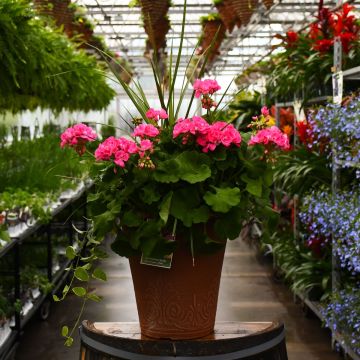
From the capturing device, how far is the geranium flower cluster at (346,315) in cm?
309

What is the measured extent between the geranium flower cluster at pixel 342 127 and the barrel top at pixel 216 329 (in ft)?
4.48

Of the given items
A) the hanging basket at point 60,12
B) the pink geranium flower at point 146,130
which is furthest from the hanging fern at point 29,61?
the hanging basket at point 60,12

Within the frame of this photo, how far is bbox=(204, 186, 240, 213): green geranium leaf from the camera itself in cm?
153

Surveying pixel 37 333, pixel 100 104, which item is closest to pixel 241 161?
pixel 37 333

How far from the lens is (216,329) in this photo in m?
1.77

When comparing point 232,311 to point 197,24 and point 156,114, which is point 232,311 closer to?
point 156,114

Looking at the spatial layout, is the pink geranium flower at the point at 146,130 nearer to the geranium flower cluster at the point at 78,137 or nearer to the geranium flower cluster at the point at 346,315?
the geranium flower cluster at the point at 78,137

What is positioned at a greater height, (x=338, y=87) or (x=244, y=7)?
(x=244, y=7)

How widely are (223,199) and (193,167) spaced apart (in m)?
0.11

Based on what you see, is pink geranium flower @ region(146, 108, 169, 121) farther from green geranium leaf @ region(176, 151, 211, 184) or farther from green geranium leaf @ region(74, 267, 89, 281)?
green geranium leaf @ region(74, 267, 89, 281)

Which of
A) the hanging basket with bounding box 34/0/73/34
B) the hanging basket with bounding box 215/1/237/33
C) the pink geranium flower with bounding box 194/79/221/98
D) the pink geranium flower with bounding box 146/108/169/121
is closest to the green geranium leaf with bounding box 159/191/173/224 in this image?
the pink geranium flower with bounding box 146/108/169/121

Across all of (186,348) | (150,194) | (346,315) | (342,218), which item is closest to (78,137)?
(150,194)

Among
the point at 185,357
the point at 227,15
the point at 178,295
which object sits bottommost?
the point at 185,357

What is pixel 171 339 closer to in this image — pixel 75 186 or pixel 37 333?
pixel 37 333
